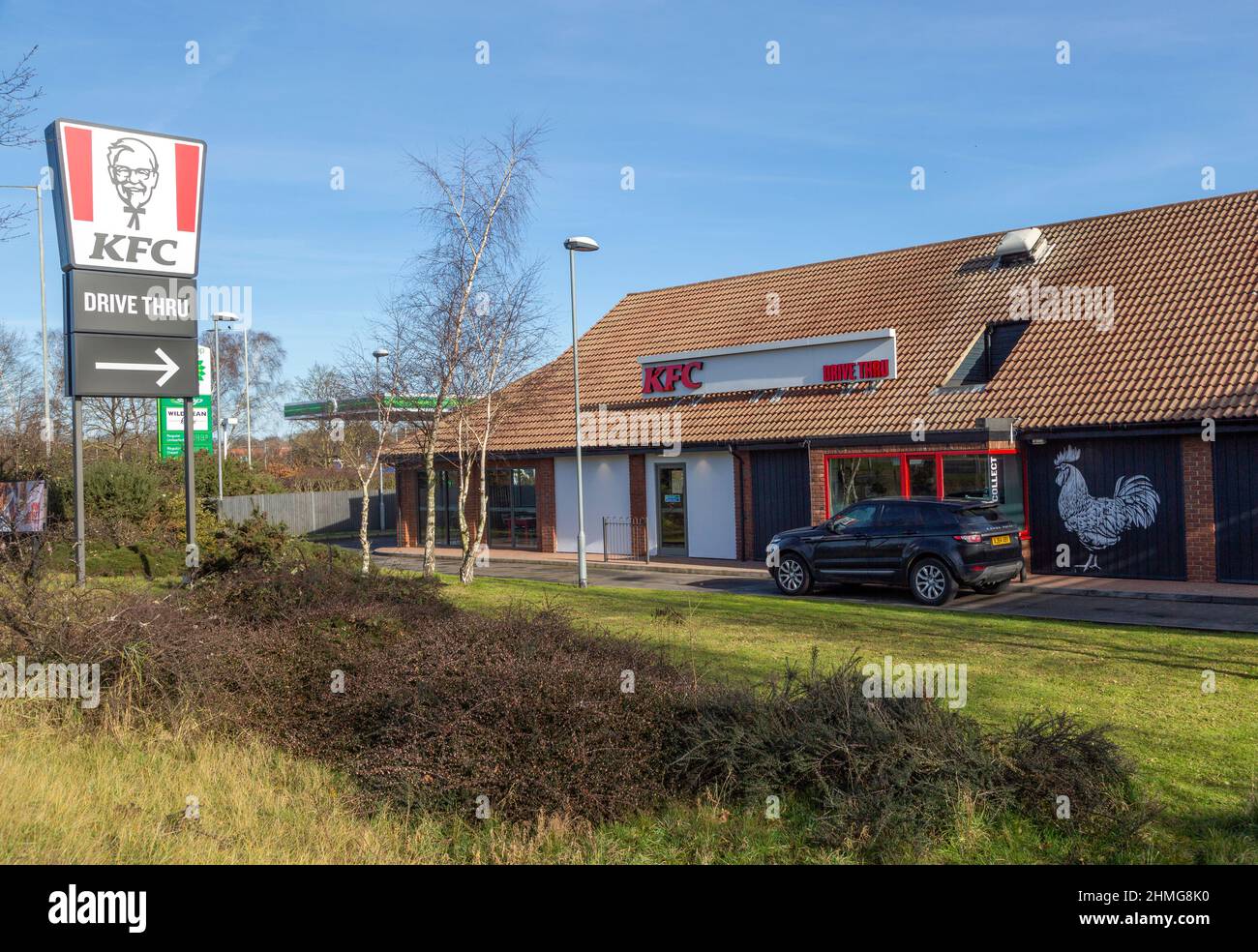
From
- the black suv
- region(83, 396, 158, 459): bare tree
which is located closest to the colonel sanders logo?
the black suv

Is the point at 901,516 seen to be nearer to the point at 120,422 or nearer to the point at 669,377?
the point at 669,377

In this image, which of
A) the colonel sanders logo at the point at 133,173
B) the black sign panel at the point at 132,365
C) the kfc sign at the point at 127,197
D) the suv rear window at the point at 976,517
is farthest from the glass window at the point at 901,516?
the colonel sanders logo at the point at 133,173

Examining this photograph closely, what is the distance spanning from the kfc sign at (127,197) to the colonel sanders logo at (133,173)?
1cm

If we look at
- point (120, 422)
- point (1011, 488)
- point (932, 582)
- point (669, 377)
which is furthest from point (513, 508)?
point (120, 422)

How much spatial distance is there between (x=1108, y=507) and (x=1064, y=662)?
9.21 m

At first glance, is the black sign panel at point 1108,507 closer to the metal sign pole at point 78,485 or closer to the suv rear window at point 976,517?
the suv rear window at point 976,517

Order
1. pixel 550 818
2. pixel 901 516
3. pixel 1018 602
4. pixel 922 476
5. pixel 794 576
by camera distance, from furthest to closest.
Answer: pixel 922 476, pixel 794 576, pixel 901 516, pixel 1018 602, pixel 550 818

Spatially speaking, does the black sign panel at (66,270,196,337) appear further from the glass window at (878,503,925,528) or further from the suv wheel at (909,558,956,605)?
the suv wheel at (909,558,956,605)

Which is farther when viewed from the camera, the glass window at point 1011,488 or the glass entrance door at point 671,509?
the glass entrance door at point 671,509

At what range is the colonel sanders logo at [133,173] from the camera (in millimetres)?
12828

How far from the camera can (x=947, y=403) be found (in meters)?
20.7
